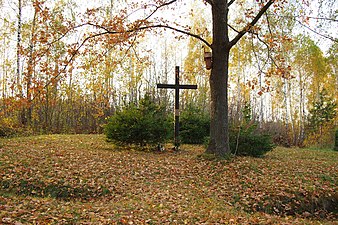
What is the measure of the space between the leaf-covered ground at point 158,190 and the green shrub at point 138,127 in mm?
1575

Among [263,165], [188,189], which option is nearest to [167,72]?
[263,165]

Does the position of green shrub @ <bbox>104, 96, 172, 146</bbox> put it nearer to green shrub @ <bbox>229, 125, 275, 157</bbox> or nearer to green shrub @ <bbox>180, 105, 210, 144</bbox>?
green shrub @ <bbox>229, 125, 275, 157</bbox>

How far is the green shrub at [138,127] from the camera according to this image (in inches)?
390

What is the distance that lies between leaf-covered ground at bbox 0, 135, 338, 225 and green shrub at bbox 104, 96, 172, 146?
1575mm

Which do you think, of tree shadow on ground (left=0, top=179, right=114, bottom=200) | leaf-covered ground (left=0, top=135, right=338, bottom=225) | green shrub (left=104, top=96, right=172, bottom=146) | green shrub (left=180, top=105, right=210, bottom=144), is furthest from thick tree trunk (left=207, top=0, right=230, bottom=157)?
green shrub (left=180, top=105, right=210, bottom=144)

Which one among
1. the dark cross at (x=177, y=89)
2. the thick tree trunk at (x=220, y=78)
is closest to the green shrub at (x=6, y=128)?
the dark cross at (x=177, y=89)

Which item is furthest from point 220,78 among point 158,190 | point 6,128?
point 6,128

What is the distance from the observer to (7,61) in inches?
651

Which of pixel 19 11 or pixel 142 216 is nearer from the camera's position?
pixel 142 216

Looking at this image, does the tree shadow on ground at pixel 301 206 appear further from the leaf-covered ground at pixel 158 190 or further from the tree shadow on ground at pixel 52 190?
the tree shadow on ground at pixel 52 190

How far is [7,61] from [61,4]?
458 cm

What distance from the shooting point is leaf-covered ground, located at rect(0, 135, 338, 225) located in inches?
183

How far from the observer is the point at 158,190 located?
20.3 ft

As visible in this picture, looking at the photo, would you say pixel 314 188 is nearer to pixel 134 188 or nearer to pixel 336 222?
pixel 336 222
